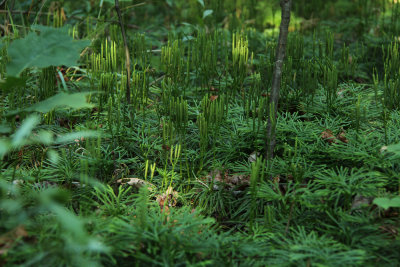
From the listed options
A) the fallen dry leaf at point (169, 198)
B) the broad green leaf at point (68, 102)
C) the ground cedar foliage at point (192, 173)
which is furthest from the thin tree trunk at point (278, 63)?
the broad green leaf at point (68, 102)

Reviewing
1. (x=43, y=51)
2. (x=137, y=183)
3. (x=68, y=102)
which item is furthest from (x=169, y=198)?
(x=43, y=51)

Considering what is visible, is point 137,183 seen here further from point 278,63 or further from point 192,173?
point 278,63

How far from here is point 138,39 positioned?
239 centimetres

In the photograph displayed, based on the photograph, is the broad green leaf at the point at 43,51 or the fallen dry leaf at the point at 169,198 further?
the fallen dry leaf at the point at 169,198

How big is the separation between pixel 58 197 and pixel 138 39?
1502mm

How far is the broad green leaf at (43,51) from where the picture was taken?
1.41 metres

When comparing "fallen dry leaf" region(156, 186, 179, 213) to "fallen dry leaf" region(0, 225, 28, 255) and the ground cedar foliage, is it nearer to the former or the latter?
the ground cedar foliage

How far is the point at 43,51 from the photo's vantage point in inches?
57.3

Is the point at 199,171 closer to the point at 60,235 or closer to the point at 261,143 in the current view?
the point at 261,143

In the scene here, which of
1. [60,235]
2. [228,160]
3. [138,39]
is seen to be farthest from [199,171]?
[138,39]

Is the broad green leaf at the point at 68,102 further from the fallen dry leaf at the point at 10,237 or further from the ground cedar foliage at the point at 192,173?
the fallen dry leaf at the point at 10,237

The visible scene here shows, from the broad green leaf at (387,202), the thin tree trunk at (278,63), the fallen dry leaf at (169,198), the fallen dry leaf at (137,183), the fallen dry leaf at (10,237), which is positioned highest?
the thin tree trunk at (278,63)

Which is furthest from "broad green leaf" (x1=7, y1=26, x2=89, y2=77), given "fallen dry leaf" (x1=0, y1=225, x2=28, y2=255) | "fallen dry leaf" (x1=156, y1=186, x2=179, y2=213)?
"fallen dry leaf" (x1=156, y1=186, x2=179, y2=213)

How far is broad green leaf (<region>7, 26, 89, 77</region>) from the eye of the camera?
1411mm
